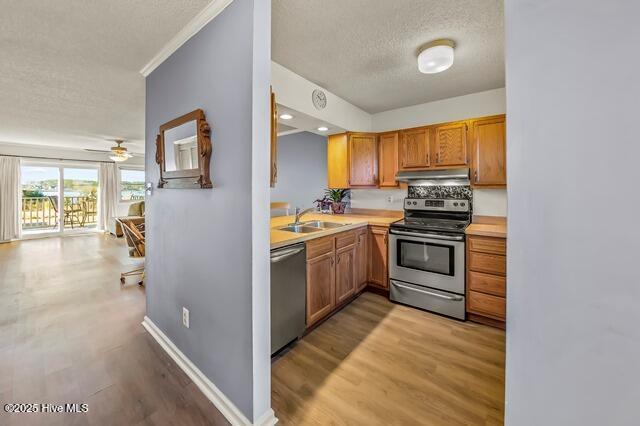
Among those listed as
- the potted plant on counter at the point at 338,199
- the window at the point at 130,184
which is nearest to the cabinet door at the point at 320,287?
the potted plant on counter at the point at 338,199

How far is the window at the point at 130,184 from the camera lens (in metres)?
7.98

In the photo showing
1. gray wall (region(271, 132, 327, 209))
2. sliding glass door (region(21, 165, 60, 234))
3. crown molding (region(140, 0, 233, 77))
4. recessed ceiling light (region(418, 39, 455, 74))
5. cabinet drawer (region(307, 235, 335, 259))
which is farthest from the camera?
sliding glass door (region(21, 165, 60, 234))

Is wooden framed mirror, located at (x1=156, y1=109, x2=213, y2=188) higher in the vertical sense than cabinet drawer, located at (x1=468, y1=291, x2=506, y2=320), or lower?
higher

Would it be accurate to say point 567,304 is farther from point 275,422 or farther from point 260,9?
point 260,9

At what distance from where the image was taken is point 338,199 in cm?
402

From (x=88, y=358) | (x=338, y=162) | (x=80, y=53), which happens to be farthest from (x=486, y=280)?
(x=80, y=53)

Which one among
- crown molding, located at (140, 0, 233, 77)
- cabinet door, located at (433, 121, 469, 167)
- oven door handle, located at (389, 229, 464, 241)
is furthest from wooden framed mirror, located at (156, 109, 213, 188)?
cabinet door, located at (433, 121, 469, 167)

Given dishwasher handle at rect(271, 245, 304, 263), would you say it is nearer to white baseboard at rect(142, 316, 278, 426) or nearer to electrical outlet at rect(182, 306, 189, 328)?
electrical outlet at rect(182, 306, 189, 328)

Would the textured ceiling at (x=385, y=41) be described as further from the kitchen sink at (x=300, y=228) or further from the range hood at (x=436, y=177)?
the kitchen sink at (x=300, y=228)

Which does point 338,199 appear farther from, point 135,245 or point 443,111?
point 135,245

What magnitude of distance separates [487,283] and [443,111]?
2.16 meters

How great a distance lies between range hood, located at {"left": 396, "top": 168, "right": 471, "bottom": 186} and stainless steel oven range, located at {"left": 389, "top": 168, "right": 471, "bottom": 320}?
0.23 metres

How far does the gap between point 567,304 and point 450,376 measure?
158cm

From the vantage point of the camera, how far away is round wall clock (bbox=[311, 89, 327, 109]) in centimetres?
282
